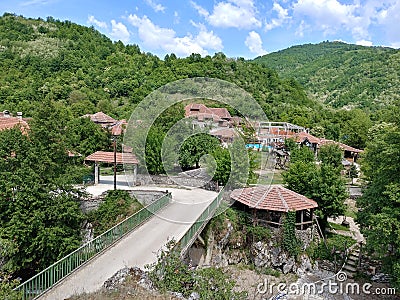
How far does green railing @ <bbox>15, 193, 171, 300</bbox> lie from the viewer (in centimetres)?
833

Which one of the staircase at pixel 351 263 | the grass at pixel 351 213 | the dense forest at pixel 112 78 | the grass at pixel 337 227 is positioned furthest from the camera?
the dense forest at pixel 112 78

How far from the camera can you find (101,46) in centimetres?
7506

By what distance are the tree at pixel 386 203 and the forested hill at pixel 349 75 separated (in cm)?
5722

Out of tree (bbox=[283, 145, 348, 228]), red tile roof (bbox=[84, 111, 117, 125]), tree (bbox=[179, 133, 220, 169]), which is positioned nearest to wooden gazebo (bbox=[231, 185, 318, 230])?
tree (bbox=[283, 145, 348, 228])

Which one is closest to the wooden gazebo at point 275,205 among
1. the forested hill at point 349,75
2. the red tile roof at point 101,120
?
the red tile roof at point 101,120

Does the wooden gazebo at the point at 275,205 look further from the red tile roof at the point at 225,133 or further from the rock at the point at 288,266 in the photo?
the red tile roof at the point at 225,133

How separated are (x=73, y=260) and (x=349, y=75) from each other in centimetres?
8578

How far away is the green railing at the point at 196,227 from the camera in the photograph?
1108 cm

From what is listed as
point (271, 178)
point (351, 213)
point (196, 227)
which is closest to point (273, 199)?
point (196, 227)

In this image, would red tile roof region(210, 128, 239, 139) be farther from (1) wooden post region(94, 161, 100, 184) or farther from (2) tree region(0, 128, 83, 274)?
(2) tree region(0, 128, 83, 274)

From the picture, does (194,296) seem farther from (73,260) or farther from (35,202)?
(35,202)

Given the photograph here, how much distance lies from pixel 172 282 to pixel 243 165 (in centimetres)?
928

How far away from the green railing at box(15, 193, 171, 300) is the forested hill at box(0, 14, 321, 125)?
30.6m

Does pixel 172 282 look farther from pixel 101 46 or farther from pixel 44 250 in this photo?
pixel 101 46
